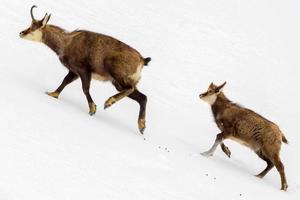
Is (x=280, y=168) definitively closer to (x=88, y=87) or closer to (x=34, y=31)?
(x=88, y=87)

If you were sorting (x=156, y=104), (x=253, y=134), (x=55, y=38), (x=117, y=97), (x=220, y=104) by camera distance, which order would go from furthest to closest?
(x=156, y=104), (x=220, y=104), (x=253, y=134), (x=55, y=38), (x=117, y=97)

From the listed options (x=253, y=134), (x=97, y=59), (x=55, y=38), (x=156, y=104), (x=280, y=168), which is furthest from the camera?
(x=156, y=104)

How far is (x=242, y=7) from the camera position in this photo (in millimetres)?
29016

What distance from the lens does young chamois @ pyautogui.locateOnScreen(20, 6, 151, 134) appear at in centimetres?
1302

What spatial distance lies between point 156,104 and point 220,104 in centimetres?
277

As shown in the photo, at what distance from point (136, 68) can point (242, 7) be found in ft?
54.8

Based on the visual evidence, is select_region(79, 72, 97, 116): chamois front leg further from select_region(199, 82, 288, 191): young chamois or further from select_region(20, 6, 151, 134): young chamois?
select_region(199, 82, 288, 191): young chamois

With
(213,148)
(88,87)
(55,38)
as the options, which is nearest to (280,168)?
(213,148)

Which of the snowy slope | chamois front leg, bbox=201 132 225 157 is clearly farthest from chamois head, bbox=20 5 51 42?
chamois front leg, bbox=201 132 225 157

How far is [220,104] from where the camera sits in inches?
600

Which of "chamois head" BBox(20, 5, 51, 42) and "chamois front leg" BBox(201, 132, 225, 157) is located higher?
"chamois head" BBox(20, 5, 51, 42)

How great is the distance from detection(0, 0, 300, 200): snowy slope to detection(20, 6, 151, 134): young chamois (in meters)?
0.59

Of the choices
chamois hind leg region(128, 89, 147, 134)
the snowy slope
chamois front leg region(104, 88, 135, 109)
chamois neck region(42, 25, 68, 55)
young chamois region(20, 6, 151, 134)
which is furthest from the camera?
chamois neck region(42, 25, 68, 55)

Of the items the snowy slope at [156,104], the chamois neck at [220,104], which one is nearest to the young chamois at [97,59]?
the snowy slope at [156,104]
